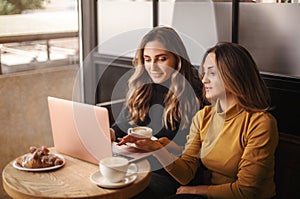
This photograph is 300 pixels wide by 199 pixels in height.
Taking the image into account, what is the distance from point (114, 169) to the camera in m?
1.58

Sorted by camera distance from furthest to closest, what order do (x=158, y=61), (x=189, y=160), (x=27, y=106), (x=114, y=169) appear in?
1. (x=27, y=106)
2. (x=158, y=61)
3. (x=189, y=160)
4. (x=114, y=169)

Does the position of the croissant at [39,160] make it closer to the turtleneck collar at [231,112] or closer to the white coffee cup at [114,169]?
the white coffee cup at [114,169]

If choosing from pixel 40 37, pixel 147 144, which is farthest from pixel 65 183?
pixel 40 37

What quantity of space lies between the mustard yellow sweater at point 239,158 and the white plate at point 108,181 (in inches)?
8.9

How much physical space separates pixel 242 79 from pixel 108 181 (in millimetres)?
639

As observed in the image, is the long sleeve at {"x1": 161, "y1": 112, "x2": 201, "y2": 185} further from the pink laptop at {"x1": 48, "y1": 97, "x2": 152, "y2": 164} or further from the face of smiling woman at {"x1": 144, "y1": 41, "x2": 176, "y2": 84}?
the face of smiling woman at {"x1": 144, "y1": 41, "x2": 176, "y2": 84}

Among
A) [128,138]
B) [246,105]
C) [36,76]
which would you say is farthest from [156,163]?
[36,76]

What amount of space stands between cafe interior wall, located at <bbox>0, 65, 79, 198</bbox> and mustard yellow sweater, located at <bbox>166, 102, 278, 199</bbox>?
1.42 m

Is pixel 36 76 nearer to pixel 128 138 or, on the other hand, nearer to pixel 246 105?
pixel 128 138

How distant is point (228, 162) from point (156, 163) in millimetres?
337

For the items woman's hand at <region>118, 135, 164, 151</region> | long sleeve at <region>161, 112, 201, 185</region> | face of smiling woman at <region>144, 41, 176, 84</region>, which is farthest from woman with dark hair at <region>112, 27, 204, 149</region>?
woman's hand at <region>118, 135, 164, 151</region>

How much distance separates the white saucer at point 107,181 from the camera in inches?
62.2

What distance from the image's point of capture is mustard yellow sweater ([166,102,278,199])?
1.66m

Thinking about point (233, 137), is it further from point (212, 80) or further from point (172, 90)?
point (172, 90)
